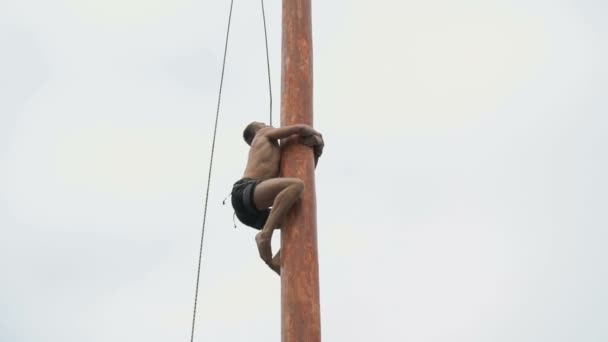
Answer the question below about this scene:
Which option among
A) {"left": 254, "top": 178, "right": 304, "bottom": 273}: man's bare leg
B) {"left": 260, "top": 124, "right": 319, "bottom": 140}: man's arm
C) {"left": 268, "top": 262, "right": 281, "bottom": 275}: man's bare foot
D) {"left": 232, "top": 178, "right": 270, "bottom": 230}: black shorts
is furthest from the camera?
{"left": 232, "top": 178, "right": 270, "bottom": 230}: black shorts

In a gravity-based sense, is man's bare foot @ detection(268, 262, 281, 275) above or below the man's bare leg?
below

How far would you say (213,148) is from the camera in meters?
7.09

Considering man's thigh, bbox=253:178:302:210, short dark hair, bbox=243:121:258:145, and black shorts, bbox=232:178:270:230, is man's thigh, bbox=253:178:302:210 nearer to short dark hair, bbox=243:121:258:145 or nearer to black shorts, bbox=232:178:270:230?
black shorts, bbox=232:178:270:230

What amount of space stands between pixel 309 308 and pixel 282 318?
162 millimetres

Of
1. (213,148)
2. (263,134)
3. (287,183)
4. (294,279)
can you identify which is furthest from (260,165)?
(213,148)

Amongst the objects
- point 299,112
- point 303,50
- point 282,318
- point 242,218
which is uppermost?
point 303,50

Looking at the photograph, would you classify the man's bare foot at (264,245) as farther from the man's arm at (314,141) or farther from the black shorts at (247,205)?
the man's arm at (314,141)

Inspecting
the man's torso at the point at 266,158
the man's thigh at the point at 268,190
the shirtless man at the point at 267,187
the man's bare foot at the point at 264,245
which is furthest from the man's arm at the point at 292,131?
the man's bare foot at the point at 264,245

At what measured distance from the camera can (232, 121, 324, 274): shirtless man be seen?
4977mm

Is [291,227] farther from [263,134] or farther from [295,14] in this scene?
[295,14]

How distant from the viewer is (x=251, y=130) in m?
6.04

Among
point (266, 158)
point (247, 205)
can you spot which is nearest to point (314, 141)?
point (266, 158)

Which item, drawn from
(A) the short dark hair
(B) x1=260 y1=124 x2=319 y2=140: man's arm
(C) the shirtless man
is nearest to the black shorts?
(C) the shirtless man

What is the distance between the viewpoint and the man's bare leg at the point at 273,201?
4.93 metres
